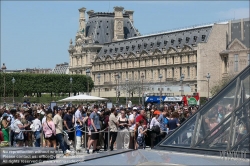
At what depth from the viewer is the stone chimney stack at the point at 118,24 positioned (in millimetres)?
113000

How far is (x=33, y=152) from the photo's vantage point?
4625mm

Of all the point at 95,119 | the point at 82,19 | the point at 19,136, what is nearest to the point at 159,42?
the point at 82,19

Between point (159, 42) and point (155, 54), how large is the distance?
1.96m

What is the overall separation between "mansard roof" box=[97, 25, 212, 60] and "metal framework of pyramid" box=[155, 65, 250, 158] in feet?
274

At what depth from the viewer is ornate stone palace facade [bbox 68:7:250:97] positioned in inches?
3302

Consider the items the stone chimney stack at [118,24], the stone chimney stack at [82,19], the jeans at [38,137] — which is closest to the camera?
the jeans at [38,137]

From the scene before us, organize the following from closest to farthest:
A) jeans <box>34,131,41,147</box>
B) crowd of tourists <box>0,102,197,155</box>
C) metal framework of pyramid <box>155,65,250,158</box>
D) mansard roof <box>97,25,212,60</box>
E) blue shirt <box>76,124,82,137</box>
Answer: metal framework of pyramid <box>155,65,250,158</box> → crowd of tourists <box>0,102,197,155</box> → jeans <box>34,131,41,147</box> → blue shirt <box>76,124,82,137</box> → mansard roof <box>97,25,212,60</box>

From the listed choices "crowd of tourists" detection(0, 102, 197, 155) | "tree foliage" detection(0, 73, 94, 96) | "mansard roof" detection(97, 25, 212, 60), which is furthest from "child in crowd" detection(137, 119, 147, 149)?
"tree foliage" detection(0, 73, 94, 96)

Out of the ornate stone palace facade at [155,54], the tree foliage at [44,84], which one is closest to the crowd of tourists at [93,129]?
the ornate stone palace facade at [155,54]

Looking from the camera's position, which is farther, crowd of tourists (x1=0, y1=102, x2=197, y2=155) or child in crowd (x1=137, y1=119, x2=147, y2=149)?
child in crowd (x1=137, y1=119, x2=147, y2=149)

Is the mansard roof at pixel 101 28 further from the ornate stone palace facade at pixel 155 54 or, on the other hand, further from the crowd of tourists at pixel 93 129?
the crowd of tourists at pixel 93 129

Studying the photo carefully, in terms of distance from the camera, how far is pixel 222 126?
2.79 metres

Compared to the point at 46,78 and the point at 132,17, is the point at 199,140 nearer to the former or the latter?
the point at 46,78

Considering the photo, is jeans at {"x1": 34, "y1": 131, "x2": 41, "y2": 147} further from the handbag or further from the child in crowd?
the child in crowd
